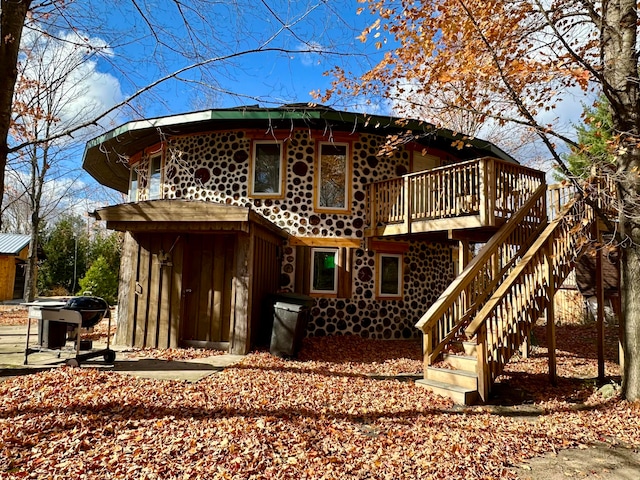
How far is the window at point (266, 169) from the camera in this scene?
10.9 meters

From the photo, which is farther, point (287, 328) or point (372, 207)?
point (372, 207)

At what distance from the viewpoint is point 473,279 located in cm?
702

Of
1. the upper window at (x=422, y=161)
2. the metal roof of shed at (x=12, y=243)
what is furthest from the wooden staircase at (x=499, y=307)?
the metal roof of shed at (x=12, y=243)

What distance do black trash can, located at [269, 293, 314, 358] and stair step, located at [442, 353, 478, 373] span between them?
285 cm

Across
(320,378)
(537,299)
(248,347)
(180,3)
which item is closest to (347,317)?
(248,347)

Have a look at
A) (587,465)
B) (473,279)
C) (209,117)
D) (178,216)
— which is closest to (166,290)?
(178,216)

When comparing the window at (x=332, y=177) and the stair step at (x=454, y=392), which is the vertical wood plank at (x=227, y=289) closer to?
the window at (x=332, y=177)

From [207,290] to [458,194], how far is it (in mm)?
5888

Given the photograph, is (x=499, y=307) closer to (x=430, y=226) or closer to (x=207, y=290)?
(x=430, y=226)

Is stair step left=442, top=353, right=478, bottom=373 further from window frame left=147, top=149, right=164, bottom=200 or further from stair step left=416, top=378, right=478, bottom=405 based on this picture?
window frame left=147, top=149, right=164, bottom=200

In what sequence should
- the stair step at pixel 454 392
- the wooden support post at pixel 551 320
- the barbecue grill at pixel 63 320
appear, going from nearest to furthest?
the stair step at pixel 454 392, the barbecue grill at pixel 63 320, the wooden support post at pixel 551 320

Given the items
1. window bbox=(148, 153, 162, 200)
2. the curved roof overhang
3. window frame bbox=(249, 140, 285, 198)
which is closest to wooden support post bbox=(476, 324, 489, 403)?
the curved roof overhang

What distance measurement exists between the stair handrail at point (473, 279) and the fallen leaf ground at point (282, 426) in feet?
3.14

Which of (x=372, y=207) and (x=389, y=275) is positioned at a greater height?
(x=372, y=207)
